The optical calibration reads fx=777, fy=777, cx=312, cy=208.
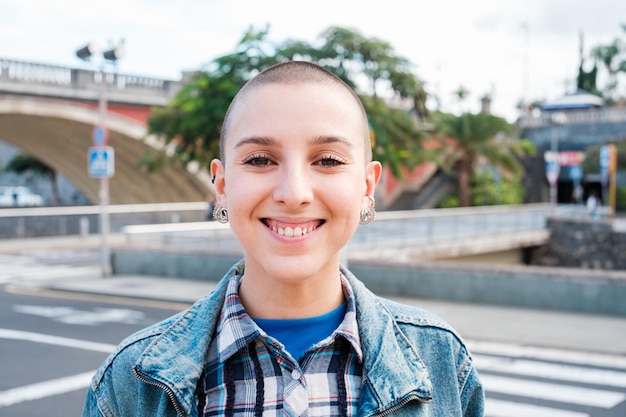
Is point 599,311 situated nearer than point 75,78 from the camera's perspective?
Yes

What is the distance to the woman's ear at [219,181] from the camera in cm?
223

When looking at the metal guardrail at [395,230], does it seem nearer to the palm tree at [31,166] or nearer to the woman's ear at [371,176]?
the woman's ear at [371,176]

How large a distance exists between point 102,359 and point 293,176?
28.4 ft

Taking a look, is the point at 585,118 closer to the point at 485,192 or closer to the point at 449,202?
the point at 485,192

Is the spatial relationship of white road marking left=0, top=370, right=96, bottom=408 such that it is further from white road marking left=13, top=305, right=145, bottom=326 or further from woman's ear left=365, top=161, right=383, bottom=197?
woman's ear left=365, top=161, right=383, bottom=197

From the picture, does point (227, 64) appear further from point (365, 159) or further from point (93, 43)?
point (365, 159)

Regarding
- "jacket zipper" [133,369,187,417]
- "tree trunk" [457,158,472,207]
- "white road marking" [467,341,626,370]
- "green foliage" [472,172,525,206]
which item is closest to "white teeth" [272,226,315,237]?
"jacket zipper" [133,369,187,417]

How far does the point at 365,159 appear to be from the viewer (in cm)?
218

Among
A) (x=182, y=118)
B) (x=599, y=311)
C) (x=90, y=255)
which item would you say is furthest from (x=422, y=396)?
(x=90, y=255)

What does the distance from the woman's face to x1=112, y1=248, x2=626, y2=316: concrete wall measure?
36.4 feet

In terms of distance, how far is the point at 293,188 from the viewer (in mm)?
1990

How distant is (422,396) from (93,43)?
16.3m

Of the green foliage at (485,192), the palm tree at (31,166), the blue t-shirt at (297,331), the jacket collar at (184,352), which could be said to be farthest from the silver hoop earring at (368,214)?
the palm tree at (31,166)

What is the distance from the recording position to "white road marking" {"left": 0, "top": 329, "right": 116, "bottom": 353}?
1053 cm
